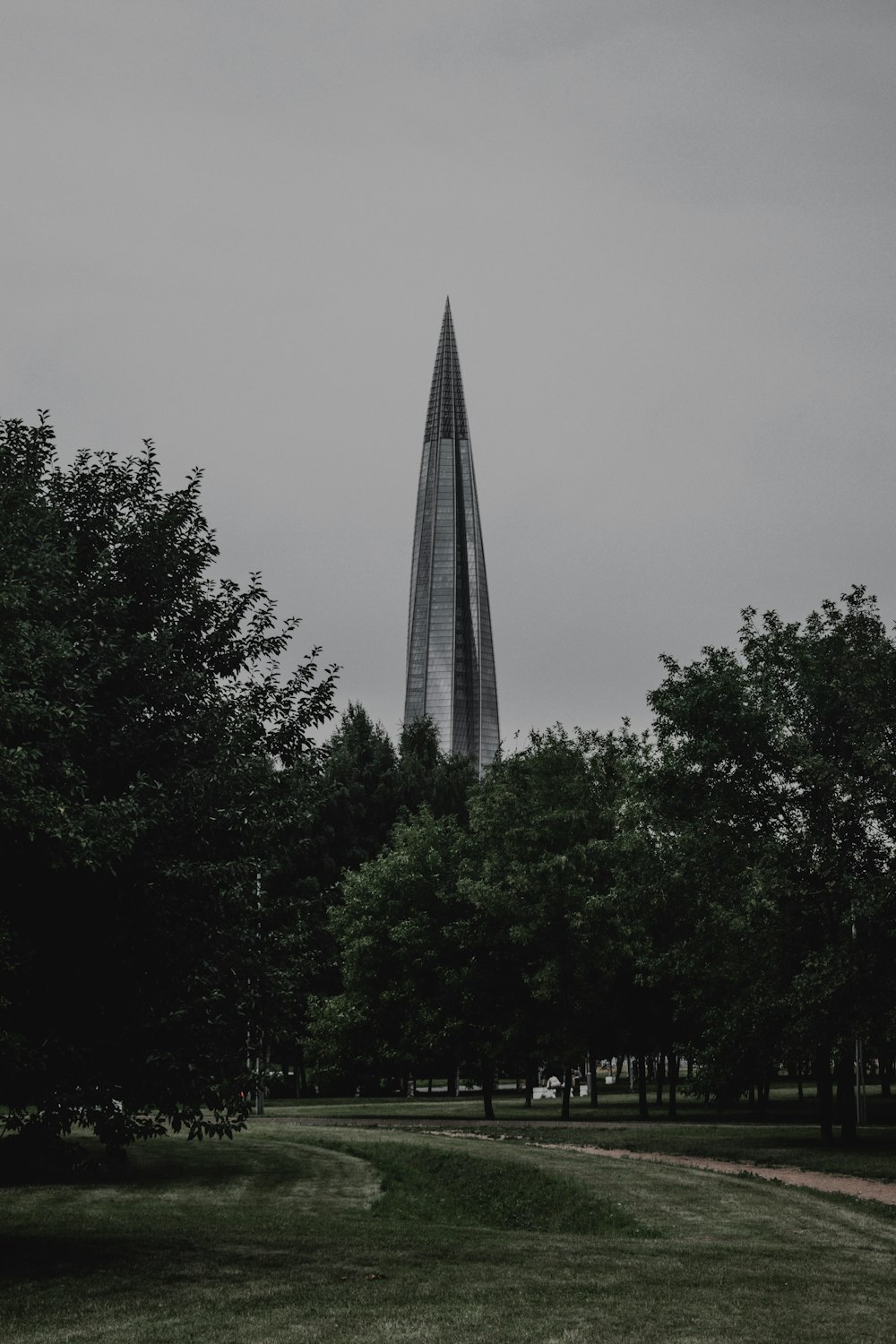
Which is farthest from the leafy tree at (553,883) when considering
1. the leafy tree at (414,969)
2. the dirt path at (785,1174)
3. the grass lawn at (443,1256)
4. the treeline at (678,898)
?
the grass lawn at (443,1256)

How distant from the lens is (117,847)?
1295 centimetres

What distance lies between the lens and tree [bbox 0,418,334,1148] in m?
13.4

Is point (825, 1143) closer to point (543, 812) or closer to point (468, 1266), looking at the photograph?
point (543, 812)

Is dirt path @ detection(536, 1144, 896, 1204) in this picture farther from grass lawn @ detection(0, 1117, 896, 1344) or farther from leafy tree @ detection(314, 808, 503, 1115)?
leafy tree @ detection(314, 808, 503, 1115)

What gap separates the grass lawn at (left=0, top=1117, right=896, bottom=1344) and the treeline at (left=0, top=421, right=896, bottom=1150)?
7.20 feet

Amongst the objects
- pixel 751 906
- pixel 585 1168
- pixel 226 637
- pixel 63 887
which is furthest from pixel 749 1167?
pixel 63 887

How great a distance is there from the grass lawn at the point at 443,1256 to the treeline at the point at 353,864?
219 cm

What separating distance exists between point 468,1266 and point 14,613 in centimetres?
858

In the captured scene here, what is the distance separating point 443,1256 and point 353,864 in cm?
5200

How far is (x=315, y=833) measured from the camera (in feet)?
210

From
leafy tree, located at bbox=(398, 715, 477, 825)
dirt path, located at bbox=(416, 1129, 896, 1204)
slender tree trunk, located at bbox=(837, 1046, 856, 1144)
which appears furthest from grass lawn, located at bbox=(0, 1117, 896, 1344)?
leafy tree, located at bbox=(398, 715, 477, 825)

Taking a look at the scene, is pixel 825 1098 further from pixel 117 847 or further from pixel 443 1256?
pixel 117 847

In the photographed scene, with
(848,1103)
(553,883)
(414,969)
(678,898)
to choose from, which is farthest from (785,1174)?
(414,969)

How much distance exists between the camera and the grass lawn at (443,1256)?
11.1 m
